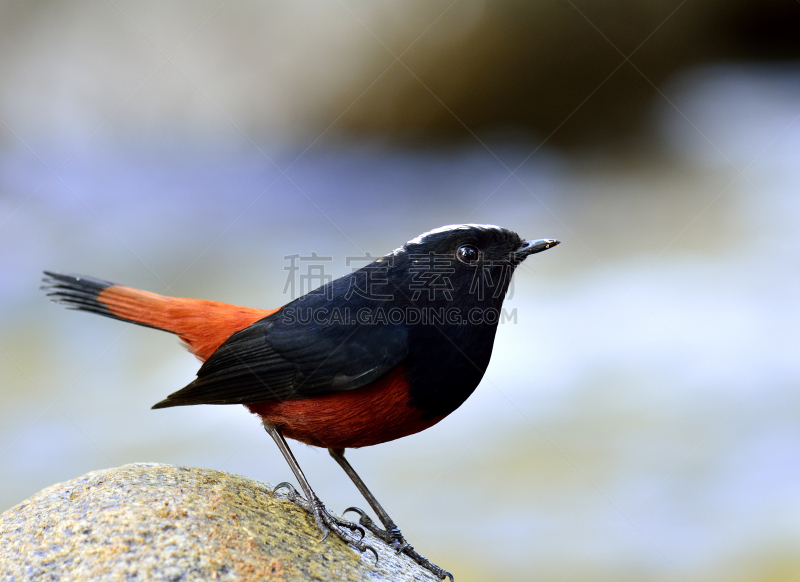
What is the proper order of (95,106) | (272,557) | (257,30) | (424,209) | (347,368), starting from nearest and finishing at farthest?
(272,557), (347,368), (257,30), (95,106), (424,209)

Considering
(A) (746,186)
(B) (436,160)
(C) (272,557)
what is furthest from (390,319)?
(A) (746,186)

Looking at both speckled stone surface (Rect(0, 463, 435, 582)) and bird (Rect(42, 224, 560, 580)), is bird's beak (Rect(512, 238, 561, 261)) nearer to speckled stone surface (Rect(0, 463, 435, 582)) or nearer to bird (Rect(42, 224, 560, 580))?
bird (Rect(42, 224, 560, 580))

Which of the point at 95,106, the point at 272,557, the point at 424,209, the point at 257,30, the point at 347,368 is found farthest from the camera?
the point at 424,209

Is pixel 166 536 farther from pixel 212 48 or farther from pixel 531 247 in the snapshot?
pixel 212 48

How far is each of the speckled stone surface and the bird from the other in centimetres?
18

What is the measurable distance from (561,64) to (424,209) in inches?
96.4

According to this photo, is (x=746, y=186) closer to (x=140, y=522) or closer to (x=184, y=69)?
(x=184, y=69)

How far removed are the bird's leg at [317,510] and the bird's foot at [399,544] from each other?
13 cm

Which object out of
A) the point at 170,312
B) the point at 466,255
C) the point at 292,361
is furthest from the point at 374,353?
the point at 170,312

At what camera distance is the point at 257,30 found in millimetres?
8078

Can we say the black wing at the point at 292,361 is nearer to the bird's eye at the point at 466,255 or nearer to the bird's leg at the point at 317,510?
the bird's leg at the point at 317,510

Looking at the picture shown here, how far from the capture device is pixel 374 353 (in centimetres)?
256

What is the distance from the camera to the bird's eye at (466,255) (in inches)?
107

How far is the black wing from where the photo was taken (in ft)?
8.39
